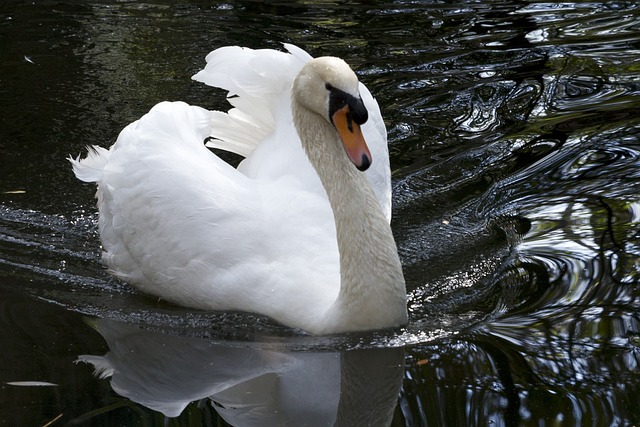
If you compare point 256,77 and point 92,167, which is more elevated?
point 256,77

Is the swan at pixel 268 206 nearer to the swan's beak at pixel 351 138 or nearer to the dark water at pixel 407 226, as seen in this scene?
the swan's beak at pixel 351 138

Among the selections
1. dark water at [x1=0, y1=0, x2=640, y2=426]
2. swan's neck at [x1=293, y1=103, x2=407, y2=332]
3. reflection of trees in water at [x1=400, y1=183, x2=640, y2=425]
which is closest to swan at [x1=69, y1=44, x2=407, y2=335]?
swan's neck at [x1=293, y1=103, x2=407, y2=332]

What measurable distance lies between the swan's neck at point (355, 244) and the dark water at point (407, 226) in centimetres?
15

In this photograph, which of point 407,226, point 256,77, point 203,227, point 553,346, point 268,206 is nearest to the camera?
point 553,346

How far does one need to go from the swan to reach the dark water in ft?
0.57

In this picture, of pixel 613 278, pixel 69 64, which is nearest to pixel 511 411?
pixel 613 278

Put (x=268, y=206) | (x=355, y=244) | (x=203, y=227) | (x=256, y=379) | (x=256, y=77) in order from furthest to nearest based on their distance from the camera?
(x=256, y=77)
(x=268, y=206)
(x=203, y=227)
(x=355, y=244)
(x=256, y=379)

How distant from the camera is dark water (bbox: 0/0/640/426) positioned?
15.8 ft

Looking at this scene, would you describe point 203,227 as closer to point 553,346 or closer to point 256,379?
point 256,379

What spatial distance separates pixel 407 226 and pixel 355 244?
1.59 meters

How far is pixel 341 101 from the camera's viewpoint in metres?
5.18

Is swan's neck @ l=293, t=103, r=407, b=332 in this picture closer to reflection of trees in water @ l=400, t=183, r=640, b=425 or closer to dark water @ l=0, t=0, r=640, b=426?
dark water @ l=0, t=0, r=640, b=426

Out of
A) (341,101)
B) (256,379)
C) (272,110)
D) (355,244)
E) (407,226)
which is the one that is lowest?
(407,226)

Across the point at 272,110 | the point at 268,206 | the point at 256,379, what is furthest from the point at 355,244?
the point at 272,110
